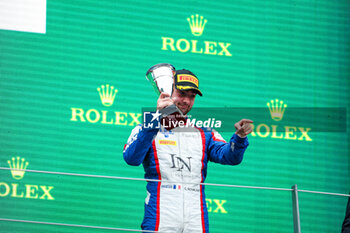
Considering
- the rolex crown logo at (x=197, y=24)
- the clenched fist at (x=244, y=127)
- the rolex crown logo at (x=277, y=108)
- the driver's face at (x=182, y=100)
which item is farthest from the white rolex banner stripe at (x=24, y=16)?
the clenched fist at (x=244, y=127)

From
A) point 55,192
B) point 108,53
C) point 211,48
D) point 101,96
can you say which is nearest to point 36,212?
point 55,192

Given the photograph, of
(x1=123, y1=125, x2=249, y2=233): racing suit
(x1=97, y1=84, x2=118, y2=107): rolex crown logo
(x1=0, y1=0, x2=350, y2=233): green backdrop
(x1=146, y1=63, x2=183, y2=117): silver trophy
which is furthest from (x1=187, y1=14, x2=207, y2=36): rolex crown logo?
(x1=123, y1=125, x2=249, y2=233): racing suit

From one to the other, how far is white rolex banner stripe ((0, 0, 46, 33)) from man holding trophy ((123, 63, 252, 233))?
3.55 ft

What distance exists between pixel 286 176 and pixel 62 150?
1.26 meters

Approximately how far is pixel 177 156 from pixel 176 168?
5 centimetres

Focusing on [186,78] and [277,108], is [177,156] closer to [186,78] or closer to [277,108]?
[186,78]

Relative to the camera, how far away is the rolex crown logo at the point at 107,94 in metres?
2.84

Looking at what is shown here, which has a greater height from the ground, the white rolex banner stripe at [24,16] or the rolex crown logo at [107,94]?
the white rolex banner stripe at [24,16]

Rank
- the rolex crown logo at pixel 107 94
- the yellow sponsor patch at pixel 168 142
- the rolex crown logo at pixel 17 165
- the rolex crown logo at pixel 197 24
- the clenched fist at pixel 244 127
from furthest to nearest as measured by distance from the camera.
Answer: the rolex crown logo at pixel 197 24 → the rolex crown logo at pixel 107 94 → the rolex crown logo at pixel 17 165 → the yellow sponsor patch at pixel 168 142 → the clenched fist at pixel 244 127

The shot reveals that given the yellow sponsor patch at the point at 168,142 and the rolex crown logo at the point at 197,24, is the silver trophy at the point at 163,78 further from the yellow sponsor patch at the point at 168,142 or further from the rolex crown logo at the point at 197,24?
the rolex crown logo at the point at 197,24

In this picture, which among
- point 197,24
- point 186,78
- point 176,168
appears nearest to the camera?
point 176,168

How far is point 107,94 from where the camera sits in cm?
285

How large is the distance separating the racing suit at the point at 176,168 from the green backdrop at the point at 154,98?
90cm

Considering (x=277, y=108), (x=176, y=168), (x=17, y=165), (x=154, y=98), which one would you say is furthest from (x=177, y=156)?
(x=277, y=108)
